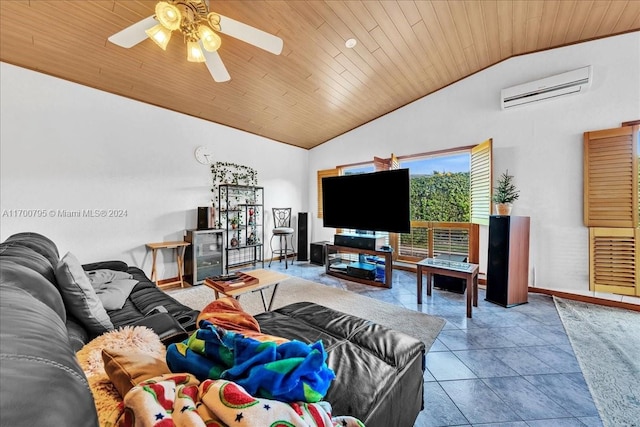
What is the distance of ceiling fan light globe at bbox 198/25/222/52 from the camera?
1933 mm

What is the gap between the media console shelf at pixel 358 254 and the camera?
3545mm

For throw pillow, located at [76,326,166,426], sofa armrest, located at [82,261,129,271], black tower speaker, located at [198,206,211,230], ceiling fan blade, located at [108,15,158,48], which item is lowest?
sofa armrest, located at [82,261,129,271]

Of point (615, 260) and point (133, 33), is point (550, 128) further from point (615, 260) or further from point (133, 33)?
point (133, 33)

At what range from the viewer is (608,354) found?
194 cm

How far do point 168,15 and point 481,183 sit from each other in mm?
3843

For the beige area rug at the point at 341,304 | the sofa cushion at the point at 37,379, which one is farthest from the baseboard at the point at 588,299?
the sofa cushion at the point at 37,379

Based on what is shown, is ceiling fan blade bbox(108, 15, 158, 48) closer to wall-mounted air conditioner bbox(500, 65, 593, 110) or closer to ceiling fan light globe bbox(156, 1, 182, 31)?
→ ceiling fan light globe bbox(156, 1, 182, 31)

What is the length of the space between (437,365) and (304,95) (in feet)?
11.9

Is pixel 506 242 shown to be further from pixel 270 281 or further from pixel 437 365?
pixel 270 281

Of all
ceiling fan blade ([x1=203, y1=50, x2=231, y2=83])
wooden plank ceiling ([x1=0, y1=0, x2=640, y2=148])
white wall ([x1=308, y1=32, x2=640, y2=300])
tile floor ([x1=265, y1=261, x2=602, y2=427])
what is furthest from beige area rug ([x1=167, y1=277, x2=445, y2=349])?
wooden plank ceiling ([x1=0, y1=0, x2=640, y2=148])

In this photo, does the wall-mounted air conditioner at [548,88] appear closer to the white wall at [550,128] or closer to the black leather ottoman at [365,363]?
the white wall at [550,128]

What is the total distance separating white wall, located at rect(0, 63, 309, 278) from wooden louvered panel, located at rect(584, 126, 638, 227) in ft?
16.6

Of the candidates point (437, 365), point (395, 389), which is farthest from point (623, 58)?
point (395, 389)

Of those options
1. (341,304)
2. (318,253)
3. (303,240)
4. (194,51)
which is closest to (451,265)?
(341,304)
